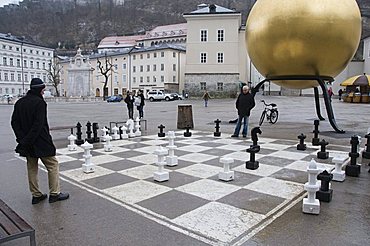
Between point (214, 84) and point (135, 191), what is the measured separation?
155 feet

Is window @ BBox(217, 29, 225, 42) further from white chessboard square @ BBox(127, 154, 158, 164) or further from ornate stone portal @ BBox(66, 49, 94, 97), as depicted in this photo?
white chessboard square @ BBox(127, 154, 158, 164)

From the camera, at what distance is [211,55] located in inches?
2042

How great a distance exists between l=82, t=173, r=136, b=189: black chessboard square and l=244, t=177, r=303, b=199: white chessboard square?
242 centimetres

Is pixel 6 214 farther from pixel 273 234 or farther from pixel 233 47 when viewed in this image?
pixel 233 47

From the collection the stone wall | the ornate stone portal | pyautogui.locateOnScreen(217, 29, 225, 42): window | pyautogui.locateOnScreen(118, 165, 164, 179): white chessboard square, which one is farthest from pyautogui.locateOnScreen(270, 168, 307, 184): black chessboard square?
the ornate stone portal

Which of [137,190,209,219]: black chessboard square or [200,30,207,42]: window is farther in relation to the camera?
[200,30,207,42]: window

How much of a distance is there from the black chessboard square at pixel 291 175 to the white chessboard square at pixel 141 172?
262 centimetres

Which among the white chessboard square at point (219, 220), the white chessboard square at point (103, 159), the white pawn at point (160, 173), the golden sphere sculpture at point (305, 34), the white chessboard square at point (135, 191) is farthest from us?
the golden sphere sculpture at point (305, 34)

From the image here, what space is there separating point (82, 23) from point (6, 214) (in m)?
141

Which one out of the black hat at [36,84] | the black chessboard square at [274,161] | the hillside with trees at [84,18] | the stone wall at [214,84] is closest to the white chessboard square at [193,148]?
the black chessboard square at [274,161]

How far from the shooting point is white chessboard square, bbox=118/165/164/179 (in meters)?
6.89

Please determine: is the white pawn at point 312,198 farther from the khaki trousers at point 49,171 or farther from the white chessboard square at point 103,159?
the white chessboard square at point 103,159

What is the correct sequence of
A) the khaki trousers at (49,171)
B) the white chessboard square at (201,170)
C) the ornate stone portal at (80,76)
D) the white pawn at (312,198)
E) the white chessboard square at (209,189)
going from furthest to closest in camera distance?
the ornate stone portal at (80,76) → the white chessboard square at (201,170) → the white chessboard square at (209,189) → the khaki trousers at (49,171) → the white pawn at (312,198)

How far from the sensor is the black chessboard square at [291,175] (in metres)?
6.60
